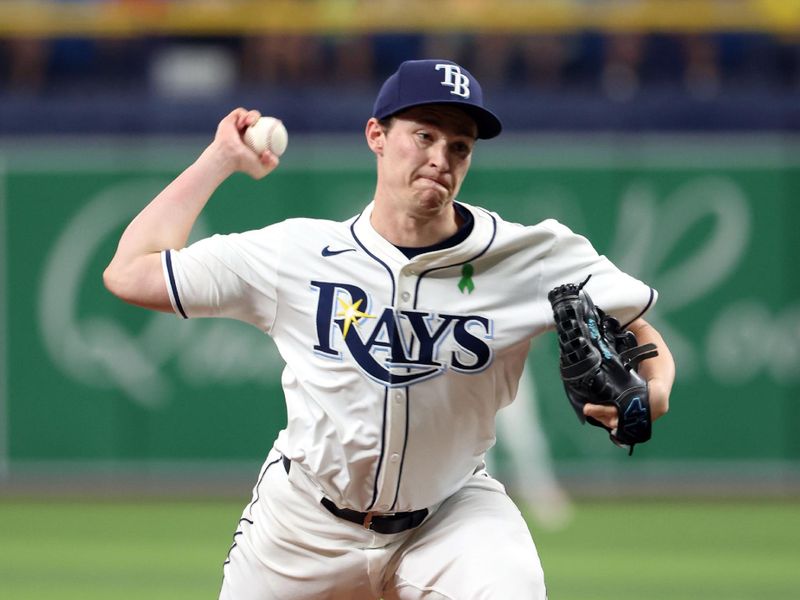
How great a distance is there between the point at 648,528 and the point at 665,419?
5.91 ft

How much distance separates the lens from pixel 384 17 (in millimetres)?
13633

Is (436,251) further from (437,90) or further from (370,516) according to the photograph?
(370,516)

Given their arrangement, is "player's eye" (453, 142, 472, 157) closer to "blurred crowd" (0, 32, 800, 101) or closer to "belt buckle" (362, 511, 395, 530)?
"belt buckle" (362, 511, 395, 530)

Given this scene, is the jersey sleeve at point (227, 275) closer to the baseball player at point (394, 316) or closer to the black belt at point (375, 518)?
the baseball player at point (394, 316)

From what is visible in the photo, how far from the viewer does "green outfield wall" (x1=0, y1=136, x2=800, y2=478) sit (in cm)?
1243

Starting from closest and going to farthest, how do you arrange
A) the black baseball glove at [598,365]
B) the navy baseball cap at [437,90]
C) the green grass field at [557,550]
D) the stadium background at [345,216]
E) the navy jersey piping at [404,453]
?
the black baseball glove at [598,365]
the navy baseball cap at [437,90]
the navy jersey piping at [404,453]
the green grass field at [557,550]
the stadium background at [345,216]

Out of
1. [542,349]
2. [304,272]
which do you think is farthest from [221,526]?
[304,272]

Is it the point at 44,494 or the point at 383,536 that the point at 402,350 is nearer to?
the point at 383,536

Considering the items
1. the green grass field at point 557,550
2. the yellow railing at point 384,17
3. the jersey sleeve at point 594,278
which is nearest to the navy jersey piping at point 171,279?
the jersey sleeve at point 594,278

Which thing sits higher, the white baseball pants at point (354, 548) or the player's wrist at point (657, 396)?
the player's wrist at point (657, 396)

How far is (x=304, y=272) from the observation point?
4.59 m

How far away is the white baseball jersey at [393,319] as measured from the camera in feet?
14.8

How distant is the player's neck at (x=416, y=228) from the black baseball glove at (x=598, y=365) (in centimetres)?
45

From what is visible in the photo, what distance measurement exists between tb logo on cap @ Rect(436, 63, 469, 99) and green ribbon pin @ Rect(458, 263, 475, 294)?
0.52m
